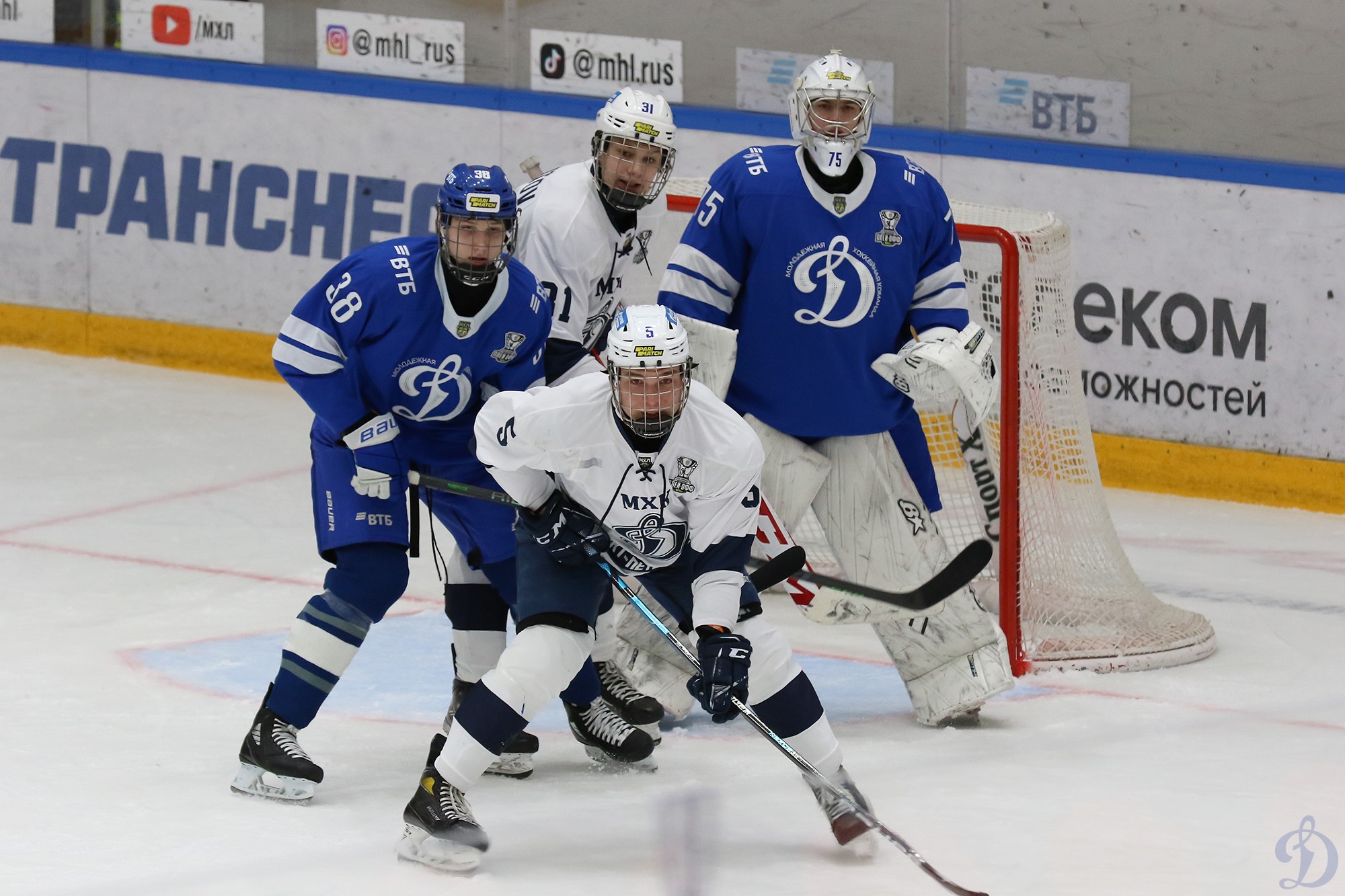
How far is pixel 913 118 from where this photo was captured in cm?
649

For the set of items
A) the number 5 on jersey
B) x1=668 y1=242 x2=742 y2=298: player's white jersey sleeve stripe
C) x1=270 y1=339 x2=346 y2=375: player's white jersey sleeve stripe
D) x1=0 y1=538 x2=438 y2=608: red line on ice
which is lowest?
x1=0 y1=538 x2=438 y2=608: red line on ice

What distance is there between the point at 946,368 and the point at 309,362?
121 centimetres

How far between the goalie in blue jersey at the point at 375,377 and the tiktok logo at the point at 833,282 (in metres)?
0.62

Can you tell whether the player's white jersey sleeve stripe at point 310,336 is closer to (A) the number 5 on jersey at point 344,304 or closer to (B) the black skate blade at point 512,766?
(A) the number 5 on jersey at point 344,304

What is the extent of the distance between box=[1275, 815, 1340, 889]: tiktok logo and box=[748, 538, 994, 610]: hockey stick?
757mm

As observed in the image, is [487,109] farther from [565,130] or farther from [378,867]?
[378,867]

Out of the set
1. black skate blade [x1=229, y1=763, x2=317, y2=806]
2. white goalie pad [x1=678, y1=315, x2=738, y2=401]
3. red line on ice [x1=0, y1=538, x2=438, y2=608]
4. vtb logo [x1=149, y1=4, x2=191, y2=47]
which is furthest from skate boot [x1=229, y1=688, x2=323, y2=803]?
vtb logo [x1=149, y1=4, x2=191, y2=47]

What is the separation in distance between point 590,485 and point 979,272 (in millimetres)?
1995

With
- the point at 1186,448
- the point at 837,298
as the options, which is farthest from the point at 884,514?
the point at 1186,448

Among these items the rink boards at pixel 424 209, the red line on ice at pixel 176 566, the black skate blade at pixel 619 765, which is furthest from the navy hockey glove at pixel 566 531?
the rink boards at pixel 424 209

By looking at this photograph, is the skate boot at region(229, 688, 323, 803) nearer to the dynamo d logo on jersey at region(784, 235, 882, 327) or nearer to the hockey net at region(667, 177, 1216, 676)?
the dynamo d logo on jersey at region(784, 235, 882, 327)

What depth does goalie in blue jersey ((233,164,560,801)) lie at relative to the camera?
11.7 feet

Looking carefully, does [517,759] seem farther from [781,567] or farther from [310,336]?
[310,336]

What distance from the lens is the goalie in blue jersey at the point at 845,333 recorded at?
13.3ft
